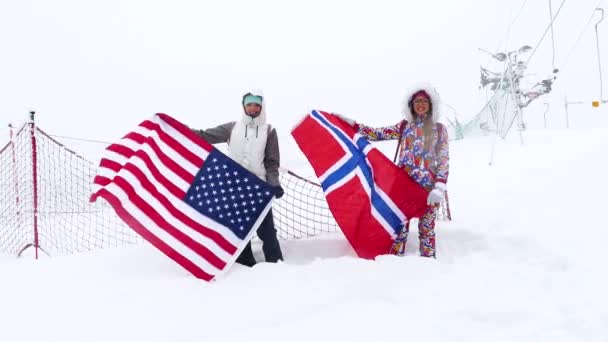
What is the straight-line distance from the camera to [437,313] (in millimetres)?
2318

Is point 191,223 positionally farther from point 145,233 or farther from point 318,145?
point 318,145

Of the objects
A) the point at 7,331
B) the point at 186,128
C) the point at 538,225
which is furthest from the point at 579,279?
the point at 7,331

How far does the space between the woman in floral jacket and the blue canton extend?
120 cm

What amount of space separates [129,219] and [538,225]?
3498 millimetres

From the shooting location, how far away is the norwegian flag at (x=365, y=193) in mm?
3373

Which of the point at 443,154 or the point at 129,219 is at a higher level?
the point at 443,154

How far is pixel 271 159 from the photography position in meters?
3.44

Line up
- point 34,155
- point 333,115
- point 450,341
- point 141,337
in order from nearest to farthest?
point 450,341, point 141,337, point 333,115, point 34,155

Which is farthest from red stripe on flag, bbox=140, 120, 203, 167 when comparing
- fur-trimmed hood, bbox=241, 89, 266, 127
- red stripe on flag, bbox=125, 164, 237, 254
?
fur-trimmed hood, bbox=241, 89, 266, 127

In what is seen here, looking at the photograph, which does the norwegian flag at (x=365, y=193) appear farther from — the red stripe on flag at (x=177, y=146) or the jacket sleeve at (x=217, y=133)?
the red stripe on flag at (x=177, y=146)

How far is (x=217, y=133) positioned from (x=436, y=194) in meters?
1.86

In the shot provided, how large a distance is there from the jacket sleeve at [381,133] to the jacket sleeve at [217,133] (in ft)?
3.89

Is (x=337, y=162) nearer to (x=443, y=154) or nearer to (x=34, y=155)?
(x=443, y=154)

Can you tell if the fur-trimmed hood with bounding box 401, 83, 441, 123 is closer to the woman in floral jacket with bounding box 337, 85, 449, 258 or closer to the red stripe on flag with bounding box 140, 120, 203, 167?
the woman in floral jacket with bounding box 337, 85, 449, 258
